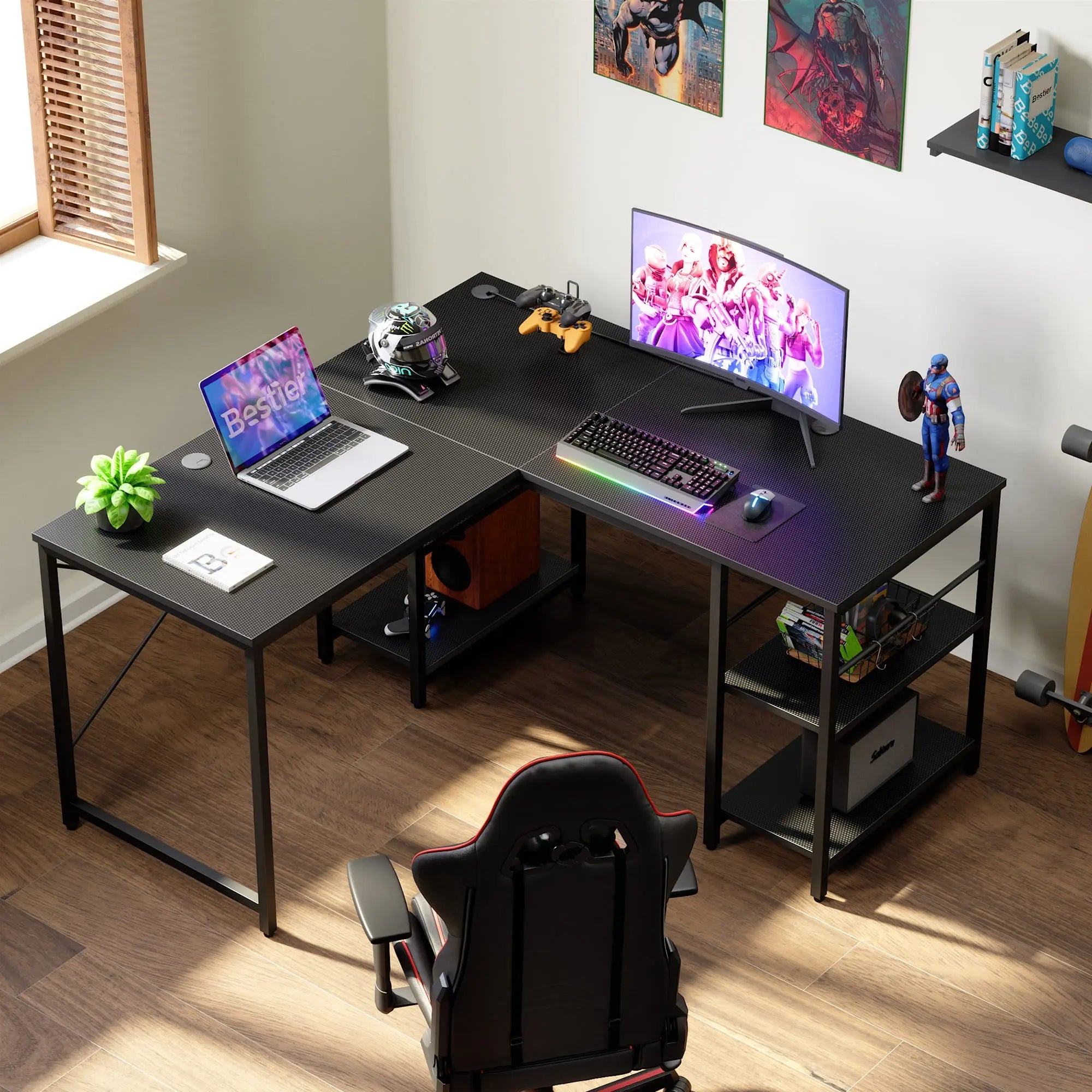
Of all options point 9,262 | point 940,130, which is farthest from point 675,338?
point 9,262

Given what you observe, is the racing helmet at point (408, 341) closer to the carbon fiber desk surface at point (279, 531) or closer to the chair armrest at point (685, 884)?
the carbon fiber desk surface at point (279, 531)

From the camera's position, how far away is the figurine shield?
3.88 m

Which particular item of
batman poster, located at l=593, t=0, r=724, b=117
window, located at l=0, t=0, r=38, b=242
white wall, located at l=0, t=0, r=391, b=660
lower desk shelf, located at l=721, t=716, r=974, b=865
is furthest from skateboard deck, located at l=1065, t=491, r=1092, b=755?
window, located at l=0, t=0, r=38, b=242

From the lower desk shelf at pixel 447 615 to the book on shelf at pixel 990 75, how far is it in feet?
5.35

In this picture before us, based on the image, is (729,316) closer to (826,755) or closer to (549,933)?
(826,755)

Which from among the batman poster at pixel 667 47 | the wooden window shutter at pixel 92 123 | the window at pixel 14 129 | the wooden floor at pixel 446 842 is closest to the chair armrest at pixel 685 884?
the wooden floor at pixel 446 842

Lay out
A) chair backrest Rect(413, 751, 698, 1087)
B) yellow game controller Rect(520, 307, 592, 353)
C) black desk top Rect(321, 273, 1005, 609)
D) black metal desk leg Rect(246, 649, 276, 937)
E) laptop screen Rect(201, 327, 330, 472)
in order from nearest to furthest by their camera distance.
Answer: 1. chair backrest Rect(413, 751, 698, 1087)
2. black metal desk leg Rect(246, 649, 276, 937)
3. black desk top Rect(321, 273, 1005, 609)
4. laptop screen Rect(201, 327, 330, 472)
5. yellow game controller Rect(520, 307, 592, 353)

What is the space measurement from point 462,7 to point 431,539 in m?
1.74

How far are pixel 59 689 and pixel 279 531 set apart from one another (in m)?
0.62

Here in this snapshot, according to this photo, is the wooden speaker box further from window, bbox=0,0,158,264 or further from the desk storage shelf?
window, bbox=0,0,158,264

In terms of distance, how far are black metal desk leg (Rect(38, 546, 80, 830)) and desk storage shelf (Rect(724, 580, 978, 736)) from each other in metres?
1.46

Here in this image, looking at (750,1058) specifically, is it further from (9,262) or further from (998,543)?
(9,262)

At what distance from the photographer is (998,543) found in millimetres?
4512

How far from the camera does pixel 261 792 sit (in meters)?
3.69
